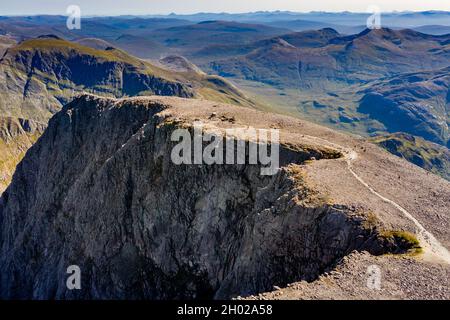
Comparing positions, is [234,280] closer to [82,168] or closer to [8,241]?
[82,168]

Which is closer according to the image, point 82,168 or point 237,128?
point 237,128

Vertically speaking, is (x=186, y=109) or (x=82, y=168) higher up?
(x=186, y=109)
